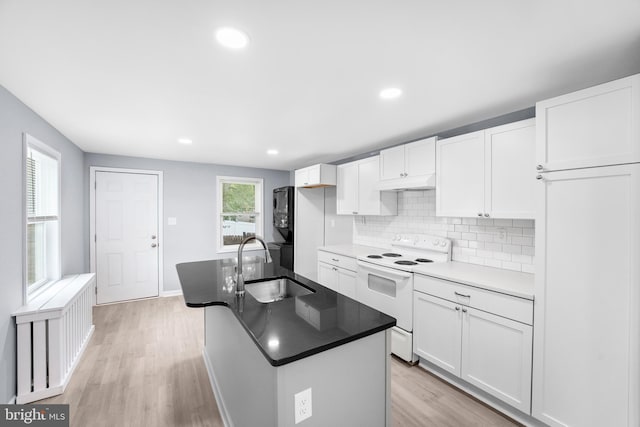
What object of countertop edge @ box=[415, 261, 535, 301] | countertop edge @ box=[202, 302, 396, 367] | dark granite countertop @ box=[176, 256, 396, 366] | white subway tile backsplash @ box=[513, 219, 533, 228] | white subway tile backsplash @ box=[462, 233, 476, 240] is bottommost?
countertop edge @ box=[202, 302, 396, 367]

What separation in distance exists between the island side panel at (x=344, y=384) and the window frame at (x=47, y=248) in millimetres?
2391

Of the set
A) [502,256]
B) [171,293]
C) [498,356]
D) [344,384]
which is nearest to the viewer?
[344,384]

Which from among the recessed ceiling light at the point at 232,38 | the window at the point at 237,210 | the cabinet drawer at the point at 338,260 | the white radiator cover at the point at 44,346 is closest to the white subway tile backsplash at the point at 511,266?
the cabinet drawer at the point at 338,260

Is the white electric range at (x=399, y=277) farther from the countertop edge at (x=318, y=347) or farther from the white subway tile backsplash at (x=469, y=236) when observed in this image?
the countertop edge at (x=318, y=347)

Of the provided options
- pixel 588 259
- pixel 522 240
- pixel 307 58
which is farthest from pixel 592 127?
pixel 307 58

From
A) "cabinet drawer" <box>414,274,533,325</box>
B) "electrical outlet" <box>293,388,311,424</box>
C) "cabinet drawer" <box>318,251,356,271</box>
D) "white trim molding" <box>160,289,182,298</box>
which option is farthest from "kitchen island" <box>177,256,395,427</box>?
"white trim molding" <box>160,289,182,298</box>

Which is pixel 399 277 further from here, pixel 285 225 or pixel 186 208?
pixel 186 208

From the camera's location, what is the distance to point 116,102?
2154 mm

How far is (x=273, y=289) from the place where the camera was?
7.22ft

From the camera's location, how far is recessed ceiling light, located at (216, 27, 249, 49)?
1293 millimetres

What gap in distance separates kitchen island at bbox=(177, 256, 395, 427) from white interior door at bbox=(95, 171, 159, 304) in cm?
311

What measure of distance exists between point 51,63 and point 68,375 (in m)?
2.42

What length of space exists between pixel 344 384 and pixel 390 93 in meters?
1.87

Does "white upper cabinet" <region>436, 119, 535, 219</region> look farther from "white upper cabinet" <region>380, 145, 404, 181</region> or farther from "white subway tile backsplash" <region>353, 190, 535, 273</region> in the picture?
"white upper cabinet" <region>380, 145, 404, 181</region>
